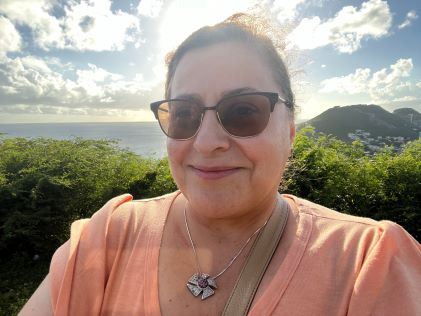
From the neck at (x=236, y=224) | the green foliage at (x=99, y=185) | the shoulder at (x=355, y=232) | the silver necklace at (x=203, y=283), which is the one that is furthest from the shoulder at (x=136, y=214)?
the green foliage at (x=99, y=185)

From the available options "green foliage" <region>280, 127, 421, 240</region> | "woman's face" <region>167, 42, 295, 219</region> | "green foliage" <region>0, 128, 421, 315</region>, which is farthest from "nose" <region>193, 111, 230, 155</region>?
"green foliage" <region>280, 127, 421, 240</region>

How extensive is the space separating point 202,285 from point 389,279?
2.67 ft

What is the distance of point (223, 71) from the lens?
1564mm

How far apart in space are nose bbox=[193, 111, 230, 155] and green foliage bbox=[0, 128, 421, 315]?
3.62m

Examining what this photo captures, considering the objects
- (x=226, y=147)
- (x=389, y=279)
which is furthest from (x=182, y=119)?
(x=389, y=279)

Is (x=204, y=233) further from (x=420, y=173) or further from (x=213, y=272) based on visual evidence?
(x=420, y=173)

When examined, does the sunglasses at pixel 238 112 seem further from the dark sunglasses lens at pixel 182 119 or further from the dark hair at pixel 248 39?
the dark hair at pixel 248 39

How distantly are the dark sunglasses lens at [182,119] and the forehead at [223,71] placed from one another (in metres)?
0.07

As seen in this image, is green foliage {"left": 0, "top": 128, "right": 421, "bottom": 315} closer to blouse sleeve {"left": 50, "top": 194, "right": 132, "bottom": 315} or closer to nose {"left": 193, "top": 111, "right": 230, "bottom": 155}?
nose {"left": 193, "top": 111, "right": 230, "bottom": 155}

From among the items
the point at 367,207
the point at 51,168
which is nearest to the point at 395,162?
the point at 367,207

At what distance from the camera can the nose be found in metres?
1.55

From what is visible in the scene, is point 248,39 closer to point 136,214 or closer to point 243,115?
point 243,115

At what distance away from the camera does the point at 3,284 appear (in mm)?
6301

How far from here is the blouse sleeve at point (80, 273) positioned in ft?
4.76
